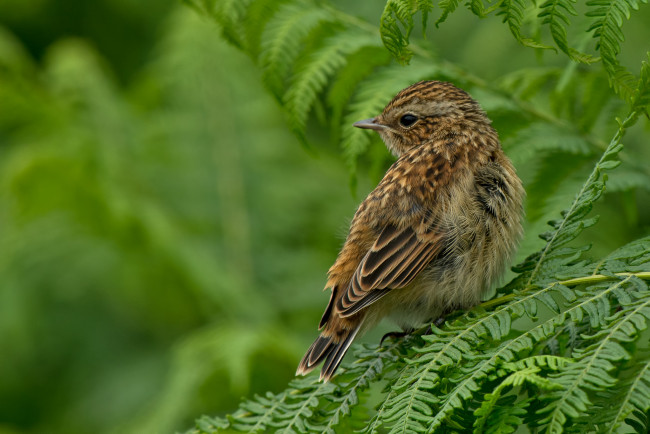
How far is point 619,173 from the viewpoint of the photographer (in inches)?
145

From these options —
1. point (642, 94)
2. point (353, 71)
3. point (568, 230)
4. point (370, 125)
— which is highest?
point (353, 71)

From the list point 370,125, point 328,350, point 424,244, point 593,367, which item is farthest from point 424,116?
point 593,367

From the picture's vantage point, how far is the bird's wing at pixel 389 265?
328 cm

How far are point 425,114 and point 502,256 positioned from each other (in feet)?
3.26

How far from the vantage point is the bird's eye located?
416cm

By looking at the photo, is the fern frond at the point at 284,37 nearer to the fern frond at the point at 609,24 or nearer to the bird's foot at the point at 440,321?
the bird's foot at the point at 440,321

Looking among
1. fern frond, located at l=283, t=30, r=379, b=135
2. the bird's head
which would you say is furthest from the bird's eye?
fern frond, located at l=283, t=30, r=379, b=135

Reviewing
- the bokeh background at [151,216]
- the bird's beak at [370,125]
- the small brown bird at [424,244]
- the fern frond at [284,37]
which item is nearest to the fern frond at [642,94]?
the small brown bird at [424,244]

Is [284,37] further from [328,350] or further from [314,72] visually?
[328,350]

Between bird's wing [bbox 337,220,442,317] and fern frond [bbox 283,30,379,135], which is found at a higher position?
fern frond [bbox 283,30,379,135]

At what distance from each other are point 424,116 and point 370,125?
0.28m

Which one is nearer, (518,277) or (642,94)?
(642,94)

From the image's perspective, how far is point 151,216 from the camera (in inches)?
260

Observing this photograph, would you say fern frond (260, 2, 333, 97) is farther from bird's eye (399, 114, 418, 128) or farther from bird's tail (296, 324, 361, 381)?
bird's tail (296, 324, 361, 381)
